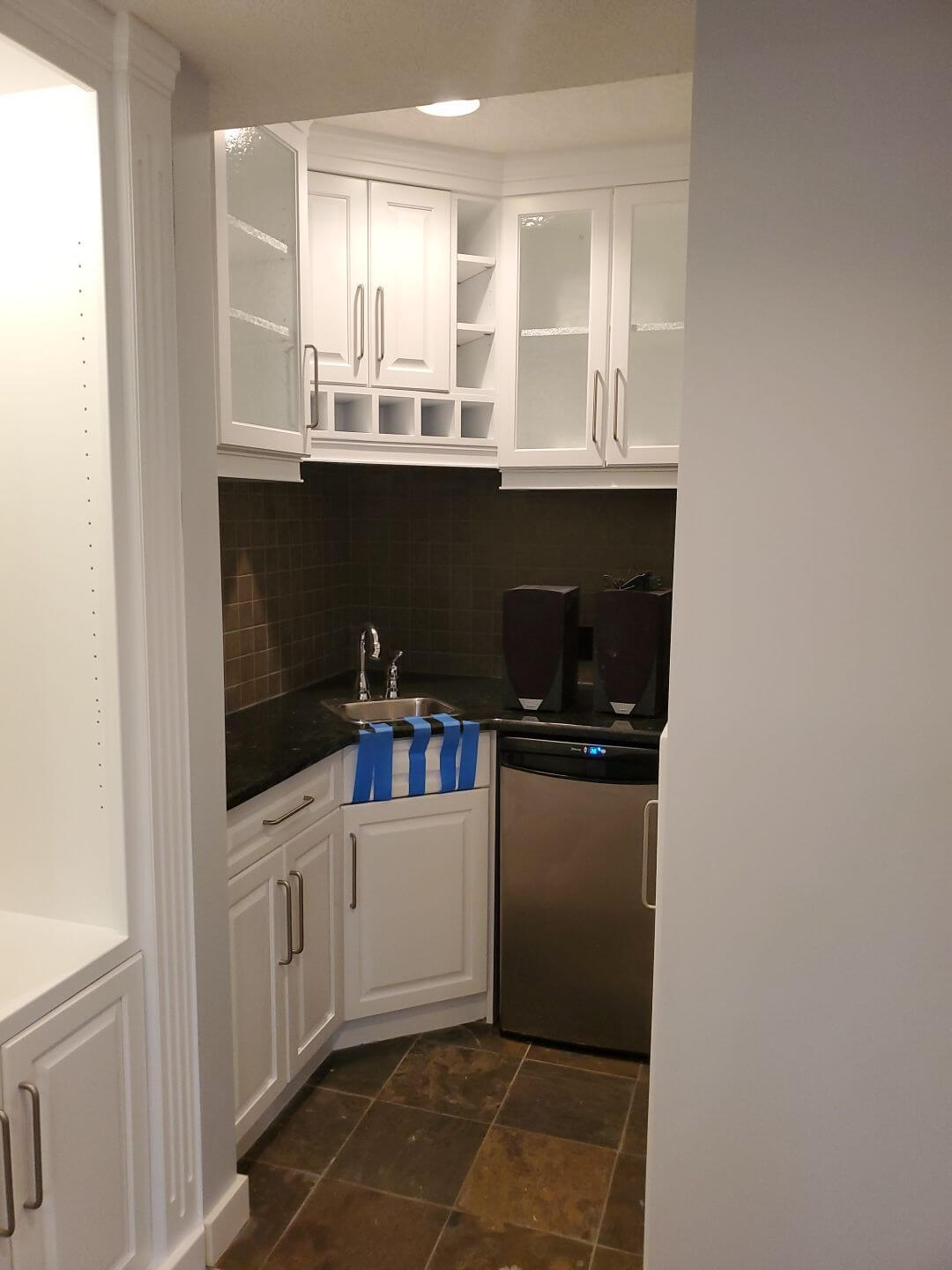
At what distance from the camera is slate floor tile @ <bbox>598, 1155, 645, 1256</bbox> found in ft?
6.69

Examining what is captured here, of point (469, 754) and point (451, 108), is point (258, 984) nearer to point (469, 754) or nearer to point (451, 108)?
point (469, 754)

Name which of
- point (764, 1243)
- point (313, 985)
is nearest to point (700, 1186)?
point (764, 1243)

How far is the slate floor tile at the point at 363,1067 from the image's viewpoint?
8.44ft

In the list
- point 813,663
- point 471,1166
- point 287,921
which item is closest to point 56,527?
point 287,921

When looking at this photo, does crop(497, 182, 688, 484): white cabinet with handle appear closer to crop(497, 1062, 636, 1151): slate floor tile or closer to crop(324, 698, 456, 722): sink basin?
crop(324, 698, 456, 722): sink basin

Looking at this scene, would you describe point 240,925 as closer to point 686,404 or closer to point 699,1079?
point 699,1079

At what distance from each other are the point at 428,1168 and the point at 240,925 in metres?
0.72

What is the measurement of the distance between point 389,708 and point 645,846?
0.96 m

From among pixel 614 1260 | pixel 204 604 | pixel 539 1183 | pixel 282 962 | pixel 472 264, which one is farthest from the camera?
pixel 472 264

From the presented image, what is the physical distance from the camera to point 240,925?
6.99 ft

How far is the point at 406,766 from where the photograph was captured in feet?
8.86

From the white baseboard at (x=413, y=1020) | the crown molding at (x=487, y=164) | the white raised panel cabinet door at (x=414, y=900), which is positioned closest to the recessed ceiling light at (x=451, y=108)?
the crown molding at (x=487, y=164)

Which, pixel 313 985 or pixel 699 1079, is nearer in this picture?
pixel 699 1079

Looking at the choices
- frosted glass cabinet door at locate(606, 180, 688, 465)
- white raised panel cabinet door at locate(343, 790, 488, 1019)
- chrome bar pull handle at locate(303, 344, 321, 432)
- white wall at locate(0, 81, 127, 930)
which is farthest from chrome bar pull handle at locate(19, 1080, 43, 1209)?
frosted glass cabinet door at locate(606, 180, 688, 465)
